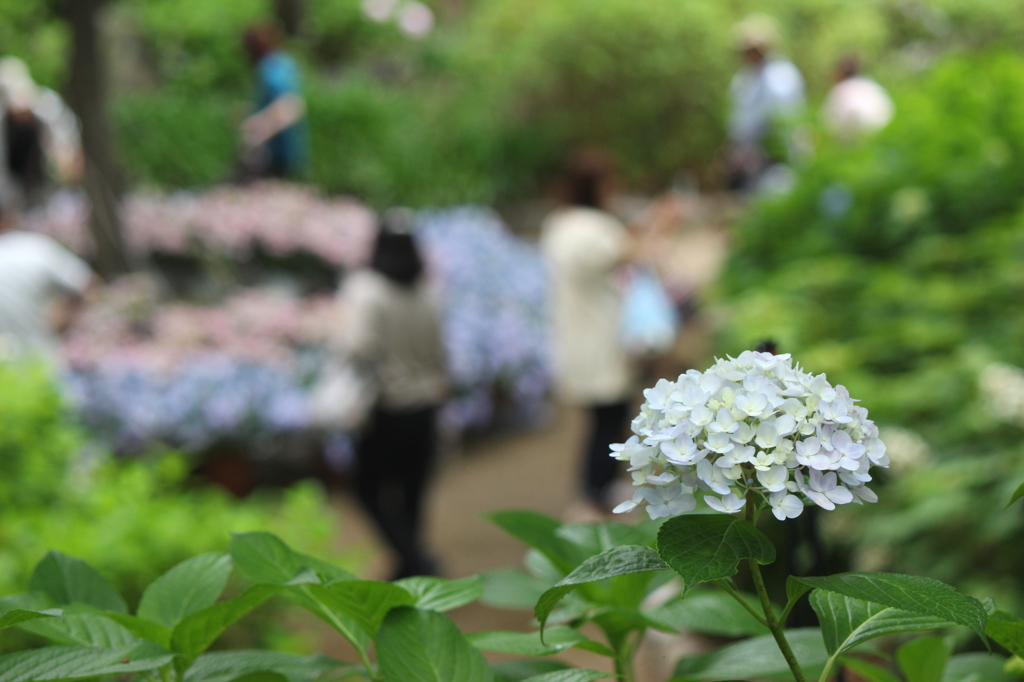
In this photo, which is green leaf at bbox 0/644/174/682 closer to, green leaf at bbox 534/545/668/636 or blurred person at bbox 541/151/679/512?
green leaf at bbox 534/545/668/636

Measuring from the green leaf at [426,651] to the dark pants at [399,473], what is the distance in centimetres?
340

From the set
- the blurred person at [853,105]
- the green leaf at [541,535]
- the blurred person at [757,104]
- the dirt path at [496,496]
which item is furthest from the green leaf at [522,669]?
the blurred person at [757,104]

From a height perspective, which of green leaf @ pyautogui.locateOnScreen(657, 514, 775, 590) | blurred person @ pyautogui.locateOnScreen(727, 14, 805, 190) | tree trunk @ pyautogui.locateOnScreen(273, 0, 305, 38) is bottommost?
green leaf @ pyautogui.locateOnScreen(657, 514, 775, 590)

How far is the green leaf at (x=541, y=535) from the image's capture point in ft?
4.03

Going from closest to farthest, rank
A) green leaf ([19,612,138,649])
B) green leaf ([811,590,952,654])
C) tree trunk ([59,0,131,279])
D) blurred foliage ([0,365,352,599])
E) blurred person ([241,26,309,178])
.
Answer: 1. green leaf ([811,590,952,654])
2. green leaf ([19,612,138,649])
3. blurred foliage ([0,365,352,599])
4. tree trunk ([59,0,131,279])
5. blurred person ([241,26,309,178])

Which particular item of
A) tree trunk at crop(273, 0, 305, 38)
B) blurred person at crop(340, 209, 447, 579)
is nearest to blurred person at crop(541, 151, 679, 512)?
blurred person at crop(340, 209, 447, 579)

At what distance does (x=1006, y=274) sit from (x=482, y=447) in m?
3.76

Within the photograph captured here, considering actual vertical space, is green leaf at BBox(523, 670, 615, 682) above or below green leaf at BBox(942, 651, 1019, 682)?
above

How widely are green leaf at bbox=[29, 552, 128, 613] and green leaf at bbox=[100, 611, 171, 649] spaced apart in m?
0.10

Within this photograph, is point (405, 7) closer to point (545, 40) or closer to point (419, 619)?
point (545, 40)

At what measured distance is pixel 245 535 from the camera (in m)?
1.09

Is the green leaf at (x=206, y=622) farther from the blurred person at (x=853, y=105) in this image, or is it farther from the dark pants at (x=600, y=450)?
the blurred person at (x=853, y=105)

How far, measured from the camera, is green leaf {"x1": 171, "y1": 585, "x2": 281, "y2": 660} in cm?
105

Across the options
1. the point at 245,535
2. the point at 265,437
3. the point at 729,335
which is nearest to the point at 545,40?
the point at 265,437
